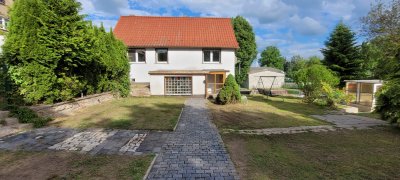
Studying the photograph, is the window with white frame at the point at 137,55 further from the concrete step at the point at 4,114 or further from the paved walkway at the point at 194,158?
the paved walkway at the point at 194,158

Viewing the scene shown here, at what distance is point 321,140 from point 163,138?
5142 mm

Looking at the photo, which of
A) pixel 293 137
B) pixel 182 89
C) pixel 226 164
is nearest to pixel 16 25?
pixel 226 164

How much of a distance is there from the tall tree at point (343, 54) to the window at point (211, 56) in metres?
14.2

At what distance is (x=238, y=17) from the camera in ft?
120

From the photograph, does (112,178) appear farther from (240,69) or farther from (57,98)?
(240,69)

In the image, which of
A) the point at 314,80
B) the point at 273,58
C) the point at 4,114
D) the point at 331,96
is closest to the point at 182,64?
the point at 314,80

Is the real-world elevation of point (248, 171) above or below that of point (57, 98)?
below

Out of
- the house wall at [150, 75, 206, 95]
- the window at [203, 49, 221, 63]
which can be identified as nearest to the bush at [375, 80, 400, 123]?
the house wall at [150, 75, 206, 95]

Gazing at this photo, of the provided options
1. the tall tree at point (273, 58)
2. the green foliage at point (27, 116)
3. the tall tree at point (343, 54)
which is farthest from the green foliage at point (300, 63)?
the green foliage at point (27, 116)

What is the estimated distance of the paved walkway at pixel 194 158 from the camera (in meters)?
4.39

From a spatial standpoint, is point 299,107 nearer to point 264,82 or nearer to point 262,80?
point 262,80

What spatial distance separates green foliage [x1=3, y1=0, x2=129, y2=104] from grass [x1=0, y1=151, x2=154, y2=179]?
4.36 meters

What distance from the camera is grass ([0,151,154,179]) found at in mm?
Result: 4215

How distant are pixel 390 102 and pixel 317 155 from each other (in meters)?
6.03
